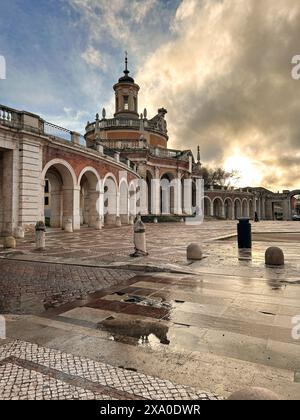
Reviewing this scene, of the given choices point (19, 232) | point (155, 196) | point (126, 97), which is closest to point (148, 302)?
point (19, 232)

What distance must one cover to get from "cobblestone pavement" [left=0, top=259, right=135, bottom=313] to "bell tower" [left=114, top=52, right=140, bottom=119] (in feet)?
145

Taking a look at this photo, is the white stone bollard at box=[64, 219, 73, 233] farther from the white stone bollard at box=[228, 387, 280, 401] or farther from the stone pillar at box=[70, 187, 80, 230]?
the white stone bollard at box=[228, 387, 280, 401]

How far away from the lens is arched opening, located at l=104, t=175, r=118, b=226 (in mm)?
29833

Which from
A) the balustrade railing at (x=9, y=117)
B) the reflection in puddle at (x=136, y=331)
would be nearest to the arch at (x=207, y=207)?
the balustrade railing at (x=9, y=117)

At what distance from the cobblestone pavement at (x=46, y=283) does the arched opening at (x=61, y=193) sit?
13.5 metres

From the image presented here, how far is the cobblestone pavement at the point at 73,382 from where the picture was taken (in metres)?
2.42

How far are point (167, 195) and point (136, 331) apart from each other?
143 feet

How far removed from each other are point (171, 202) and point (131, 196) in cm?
1262

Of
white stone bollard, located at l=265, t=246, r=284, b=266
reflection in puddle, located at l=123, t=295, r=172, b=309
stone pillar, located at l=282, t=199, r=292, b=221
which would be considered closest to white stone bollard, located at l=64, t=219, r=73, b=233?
white stone bollard, located at l=265, t=246, r=284, b=266

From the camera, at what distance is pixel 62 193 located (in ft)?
75.0
